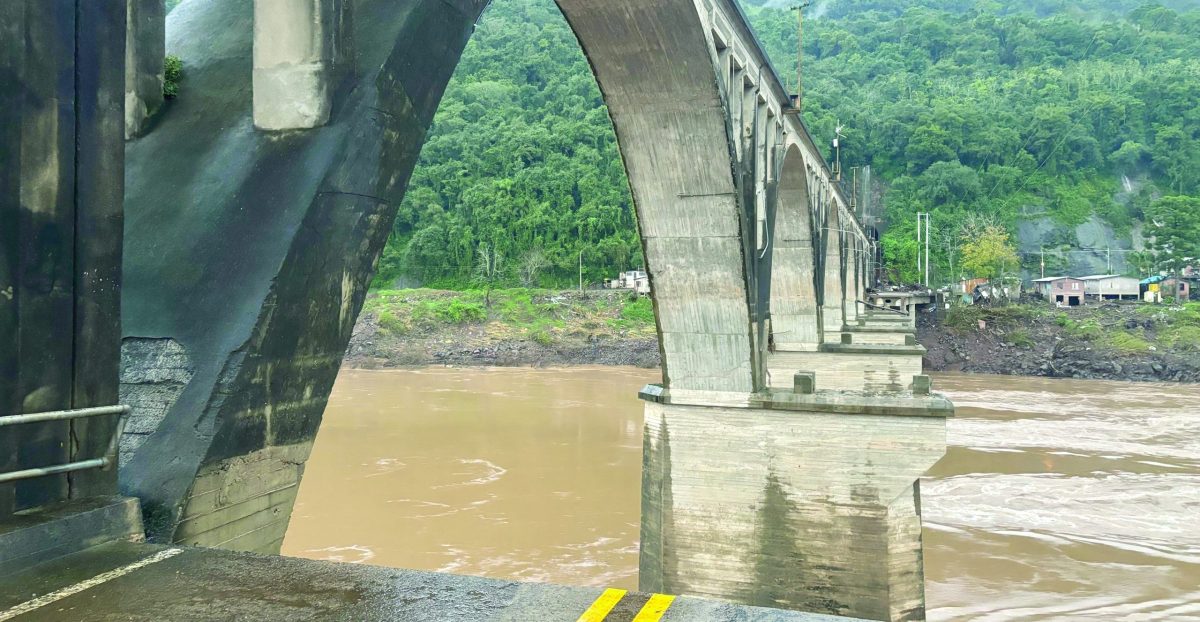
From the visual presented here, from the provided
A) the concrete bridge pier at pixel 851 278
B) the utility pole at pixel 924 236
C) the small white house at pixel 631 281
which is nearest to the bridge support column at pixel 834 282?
the concrete bridge pier at pixel 851 278

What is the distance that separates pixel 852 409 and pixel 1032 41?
12282 cm

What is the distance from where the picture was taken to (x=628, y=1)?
387 inches

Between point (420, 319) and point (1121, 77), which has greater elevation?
point (1121, 77)

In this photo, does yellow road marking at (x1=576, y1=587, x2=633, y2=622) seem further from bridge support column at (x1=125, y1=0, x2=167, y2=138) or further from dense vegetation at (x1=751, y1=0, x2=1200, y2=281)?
dense vegetation at (x1=751, y1=0, x2=1200, y2=281)

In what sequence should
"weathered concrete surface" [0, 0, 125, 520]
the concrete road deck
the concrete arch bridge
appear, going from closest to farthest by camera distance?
the concrete road deck < "weathered concrete surface" [0, 0, 125, 520] < the concrete arch bridge

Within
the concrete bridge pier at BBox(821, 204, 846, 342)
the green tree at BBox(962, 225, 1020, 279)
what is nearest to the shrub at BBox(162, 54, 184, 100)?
the concrete bridge pier at BBox(821, 204, 846, 342)

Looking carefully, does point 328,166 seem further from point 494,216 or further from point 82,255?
point 494,216

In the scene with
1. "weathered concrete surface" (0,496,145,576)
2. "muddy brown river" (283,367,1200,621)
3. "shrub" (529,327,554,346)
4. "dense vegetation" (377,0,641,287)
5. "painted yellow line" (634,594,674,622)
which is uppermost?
"dense vegetation" (377,0,641,287)

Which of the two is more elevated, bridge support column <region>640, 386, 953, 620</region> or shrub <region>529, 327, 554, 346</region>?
shrub <region>529, 327, 554, 346</region>

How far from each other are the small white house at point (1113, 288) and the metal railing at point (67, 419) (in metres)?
74.2

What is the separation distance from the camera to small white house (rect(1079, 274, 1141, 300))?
219 ft

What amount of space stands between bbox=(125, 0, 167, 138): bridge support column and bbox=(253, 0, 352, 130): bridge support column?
853 millimetres

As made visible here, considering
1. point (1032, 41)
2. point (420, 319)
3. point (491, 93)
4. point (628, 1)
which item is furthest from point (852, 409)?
point (1032, 41)

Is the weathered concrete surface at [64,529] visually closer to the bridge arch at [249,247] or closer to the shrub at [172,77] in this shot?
the bridge arch at [249,247]
